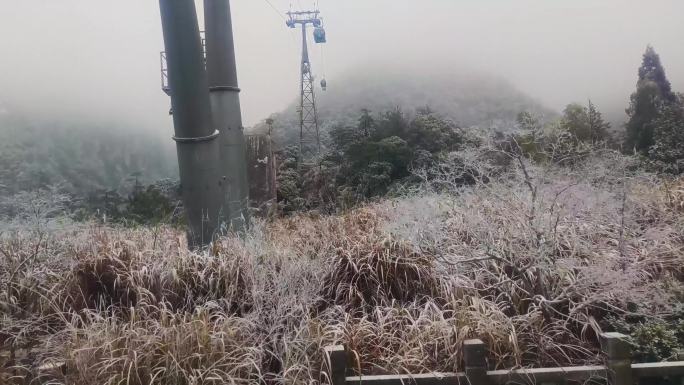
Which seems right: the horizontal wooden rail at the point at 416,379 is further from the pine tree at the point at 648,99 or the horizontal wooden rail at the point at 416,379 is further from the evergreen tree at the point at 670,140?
the pine tree at the point at 648,99

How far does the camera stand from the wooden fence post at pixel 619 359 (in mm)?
2686

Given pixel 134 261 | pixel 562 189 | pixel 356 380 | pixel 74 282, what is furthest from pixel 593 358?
pixel 74 282

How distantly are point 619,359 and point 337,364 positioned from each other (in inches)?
62.2

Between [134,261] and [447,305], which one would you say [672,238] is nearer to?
[447,305]

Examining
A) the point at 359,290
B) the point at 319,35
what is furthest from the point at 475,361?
the point at 319,35

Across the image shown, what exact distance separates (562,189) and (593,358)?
1184mm

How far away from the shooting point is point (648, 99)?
25.6 ft

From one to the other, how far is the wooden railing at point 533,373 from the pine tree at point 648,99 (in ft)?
18.2

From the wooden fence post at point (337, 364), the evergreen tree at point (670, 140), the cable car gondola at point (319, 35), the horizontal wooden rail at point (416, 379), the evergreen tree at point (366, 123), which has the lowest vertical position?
the horizontal wooden rail at point (416, 379)

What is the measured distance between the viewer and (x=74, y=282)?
354 cm

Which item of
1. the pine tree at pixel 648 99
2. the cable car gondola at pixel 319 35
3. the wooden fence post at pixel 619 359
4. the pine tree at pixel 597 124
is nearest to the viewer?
the wooden fence post at pixel 619 359

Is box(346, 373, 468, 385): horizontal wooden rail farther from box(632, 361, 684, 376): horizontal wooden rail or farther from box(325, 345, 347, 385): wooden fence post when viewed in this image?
box(632, 361, 684, 376): horizontal wooden rail

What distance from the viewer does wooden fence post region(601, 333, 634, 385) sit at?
2686 mm

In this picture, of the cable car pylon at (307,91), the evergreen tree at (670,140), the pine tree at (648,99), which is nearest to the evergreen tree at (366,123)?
the cable car pylon at (307,91)
